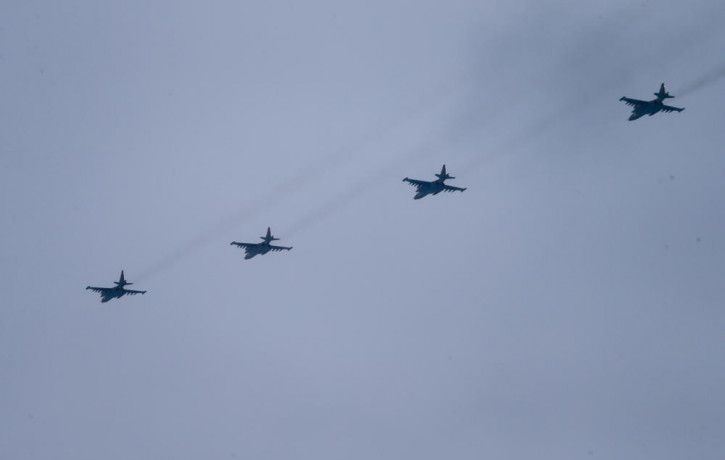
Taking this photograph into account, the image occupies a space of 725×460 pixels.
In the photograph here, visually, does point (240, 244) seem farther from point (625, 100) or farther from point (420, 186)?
point (625, 100)

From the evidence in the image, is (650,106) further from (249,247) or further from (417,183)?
(249,247)

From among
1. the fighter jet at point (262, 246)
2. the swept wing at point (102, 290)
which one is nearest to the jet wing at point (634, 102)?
the fighter jet at point (262, 246)

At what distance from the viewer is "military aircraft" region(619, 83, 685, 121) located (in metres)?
117

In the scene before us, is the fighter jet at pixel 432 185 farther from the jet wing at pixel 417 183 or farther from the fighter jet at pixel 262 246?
the fighter jet at pixel 262 246

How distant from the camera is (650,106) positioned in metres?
119

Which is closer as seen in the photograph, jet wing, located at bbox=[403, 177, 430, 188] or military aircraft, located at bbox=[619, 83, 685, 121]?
military aircraft, located at bbox=[619, 83, 685, 121]

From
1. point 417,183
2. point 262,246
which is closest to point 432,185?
point 417,183

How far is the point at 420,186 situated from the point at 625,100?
2453cm

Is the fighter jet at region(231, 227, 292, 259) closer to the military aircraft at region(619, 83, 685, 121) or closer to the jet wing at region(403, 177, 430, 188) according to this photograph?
the jet wing at region(403, 177, 430, 188)

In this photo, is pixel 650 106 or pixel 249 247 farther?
pixel 249 247

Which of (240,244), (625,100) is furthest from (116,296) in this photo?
(625,100)

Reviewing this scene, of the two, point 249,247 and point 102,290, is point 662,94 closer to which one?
point 249,247

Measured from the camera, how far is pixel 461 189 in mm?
129125

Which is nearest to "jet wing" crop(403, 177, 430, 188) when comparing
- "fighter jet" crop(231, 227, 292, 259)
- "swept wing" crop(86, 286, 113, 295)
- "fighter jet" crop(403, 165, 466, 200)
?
"fighter jet" crop(403, 165, 466, 200)
